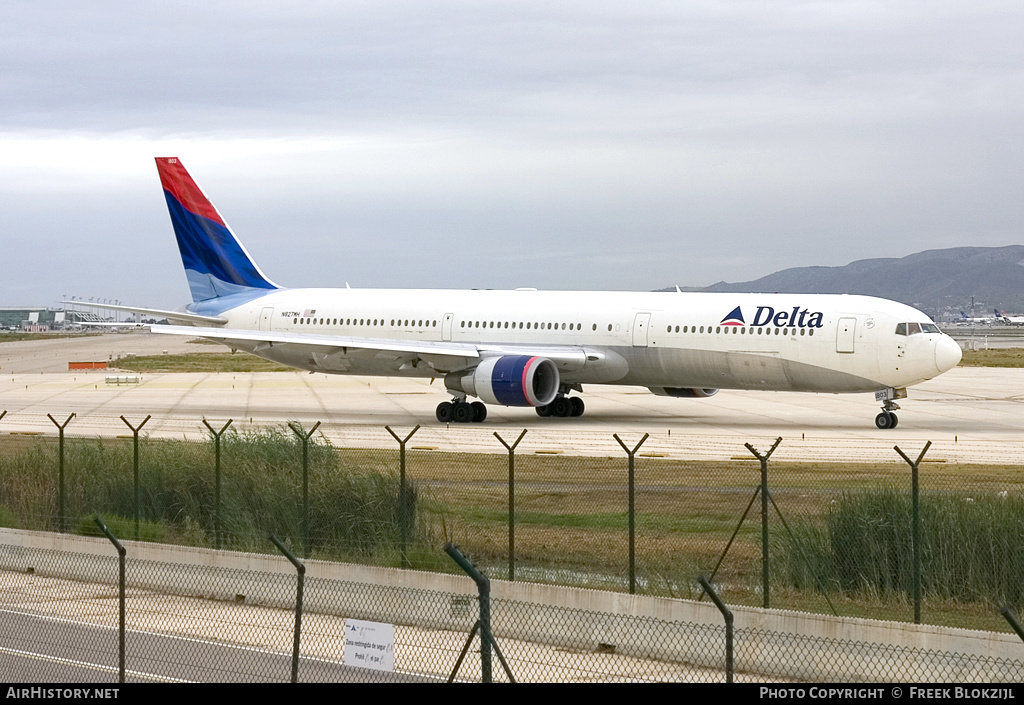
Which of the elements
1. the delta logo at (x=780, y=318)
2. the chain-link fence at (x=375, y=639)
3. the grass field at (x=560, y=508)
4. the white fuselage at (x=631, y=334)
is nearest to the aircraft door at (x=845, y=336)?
the white fuselage at (x=631, y=334)

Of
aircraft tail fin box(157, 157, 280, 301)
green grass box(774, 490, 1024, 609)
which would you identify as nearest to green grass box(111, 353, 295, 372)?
aircraft tail fin box(157, 157, 280, 301)

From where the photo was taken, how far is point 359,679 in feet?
37.8

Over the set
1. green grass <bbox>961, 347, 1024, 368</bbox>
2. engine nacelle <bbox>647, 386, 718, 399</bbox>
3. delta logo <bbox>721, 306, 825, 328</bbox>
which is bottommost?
engine nacelle <bbox>647, 386, 718, 399</bbox>

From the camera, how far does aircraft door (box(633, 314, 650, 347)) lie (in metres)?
34.6

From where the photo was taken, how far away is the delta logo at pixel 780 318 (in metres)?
32.4

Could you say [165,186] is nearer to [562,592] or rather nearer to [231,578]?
[231,578]

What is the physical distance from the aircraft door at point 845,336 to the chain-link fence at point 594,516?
8.11 metres

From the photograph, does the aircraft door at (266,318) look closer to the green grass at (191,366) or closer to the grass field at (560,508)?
the grass field at (560,508)

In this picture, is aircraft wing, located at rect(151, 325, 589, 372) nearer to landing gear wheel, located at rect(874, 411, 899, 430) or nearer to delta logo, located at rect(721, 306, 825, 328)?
delta logo, located at rect(721, 306, 825, 328)

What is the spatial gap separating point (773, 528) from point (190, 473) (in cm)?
839

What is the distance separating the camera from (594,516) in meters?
17.9

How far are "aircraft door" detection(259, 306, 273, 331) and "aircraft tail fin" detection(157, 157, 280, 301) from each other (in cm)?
201

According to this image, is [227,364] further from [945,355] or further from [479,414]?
[945,355]

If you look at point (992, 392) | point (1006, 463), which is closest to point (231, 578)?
point (1006, 463)
